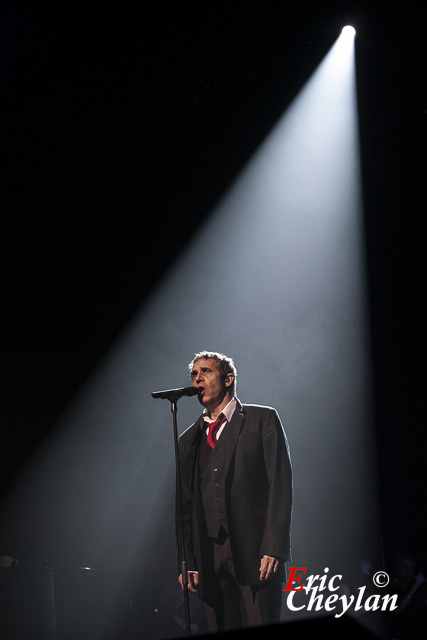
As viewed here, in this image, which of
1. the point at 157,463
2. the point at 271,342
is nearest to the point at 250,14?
the point at 271,342

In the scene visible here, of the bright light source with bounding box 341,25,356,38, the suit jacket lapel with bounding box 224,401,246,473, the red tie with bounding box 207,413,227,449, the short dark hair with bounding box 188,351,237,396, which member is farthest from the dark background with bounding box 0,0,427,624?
the suit jacket lapel with bounding box 224,401,246,473

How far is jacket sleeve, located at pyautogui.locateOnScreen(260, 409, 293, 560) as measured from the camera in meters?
3.38

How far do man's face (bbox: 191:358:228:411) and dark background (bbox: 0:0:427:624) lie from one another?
32.3 inches

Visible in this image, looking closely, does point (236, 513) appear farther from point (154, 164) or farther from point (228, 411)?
point (154, 164)

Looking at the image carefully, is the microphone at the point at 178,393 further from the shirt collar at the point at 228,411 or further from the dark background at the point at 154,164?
the dark background at the point at 154,164

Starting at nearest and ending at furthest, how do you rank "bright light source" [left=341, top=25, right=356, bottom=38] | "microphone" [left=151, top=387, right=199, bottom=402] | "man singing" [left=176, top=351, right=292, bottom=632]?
1. "microphone" [left=151, top=387, right=199, bottom=402]
2. "man singing" [left=176, top=351, right=292, bottom=632]
3. "bright light source" [left=341, top=25, right=356, bottom=38]

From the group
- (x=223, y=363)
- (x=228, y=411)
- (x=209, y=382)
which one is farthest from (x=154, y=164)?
(x=228, y=411)

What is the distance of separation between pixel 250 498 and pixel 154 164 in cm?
278

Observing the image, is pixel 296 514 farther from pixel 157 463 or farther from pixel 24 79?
pixel 24 79

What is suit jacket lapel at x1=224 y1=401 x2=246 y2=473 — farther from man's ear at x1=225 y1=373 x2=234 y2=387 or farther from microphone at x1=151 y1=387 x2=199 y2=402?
microphone at x1=151 y1=387 x2=199 y2=402

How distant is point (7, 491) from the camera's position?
4.05m

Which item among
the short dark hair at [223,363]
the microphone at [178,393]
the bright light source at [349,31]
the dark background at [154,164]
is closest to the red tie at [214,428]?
the short dark hair at [223,363]

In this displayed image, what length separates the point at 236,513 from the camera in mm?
3527

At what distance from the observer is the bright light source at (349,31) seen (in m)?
4.83
